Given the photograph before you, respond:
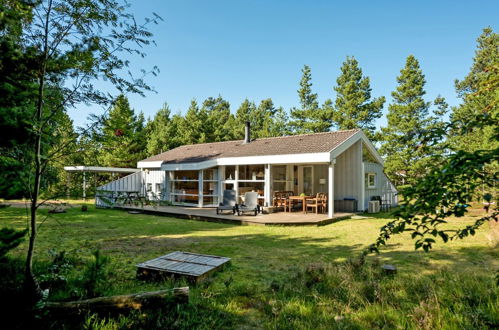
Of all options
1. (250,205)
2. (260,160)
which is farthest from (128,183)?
(260,160)

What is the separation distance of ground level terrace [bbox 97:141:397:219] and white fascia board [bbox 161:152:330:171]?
0.05m

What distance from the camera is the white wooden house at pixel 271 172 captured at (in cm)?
1470

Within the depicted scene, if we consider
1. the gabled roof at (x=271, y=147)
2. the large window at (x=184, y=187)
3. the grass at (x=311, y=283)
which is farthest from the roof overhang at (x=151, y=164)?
the grass at (x=311, y=283)

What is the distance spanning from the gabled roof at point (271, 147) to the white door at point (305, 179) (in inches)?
81.5

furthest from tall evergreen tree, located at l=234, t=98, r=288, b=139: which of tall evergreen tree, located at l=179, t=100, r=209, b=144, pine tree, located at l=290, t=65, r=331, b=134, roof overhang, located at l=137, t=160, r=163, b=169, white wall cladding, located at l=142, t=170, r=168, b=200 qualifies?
white wall cladding, located at l=142, t=170, r=168, b=200

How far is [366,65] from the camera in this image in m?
32.7

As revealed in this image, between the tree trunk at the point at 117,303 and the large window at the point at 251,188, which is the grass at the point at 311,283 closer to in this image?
the tree trunk at the point at 117,303

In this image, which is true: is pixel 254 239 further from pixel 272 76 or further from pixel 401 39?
pixel 272 76

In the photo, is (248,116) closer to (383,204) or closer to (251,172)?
(251,172)

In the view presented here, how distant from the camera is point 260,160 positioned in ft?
48.3

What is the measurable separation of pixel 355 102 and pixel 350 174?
18961 mm

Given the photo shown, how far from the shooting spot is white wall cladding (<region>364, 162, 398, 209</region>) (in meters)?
16.0

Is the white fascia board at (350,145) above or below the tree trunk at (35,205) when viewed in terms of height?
above

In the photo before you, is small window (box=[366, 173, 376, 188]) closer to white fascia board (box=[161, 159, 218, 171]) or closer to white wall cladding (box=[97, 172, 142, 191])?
white fascia board (box=[161, 159, 218, 171])
